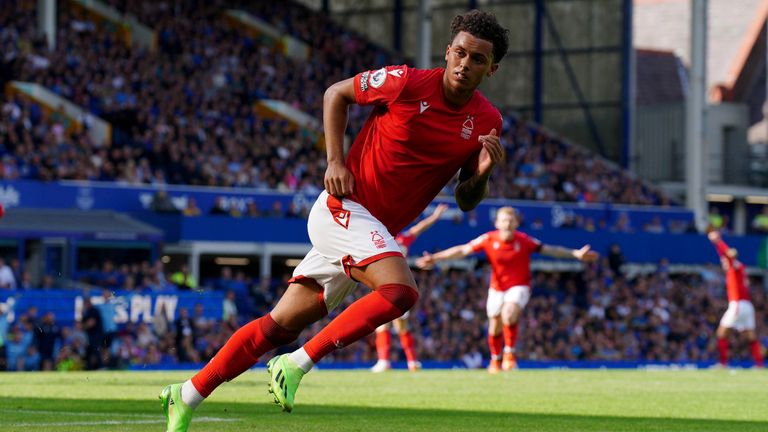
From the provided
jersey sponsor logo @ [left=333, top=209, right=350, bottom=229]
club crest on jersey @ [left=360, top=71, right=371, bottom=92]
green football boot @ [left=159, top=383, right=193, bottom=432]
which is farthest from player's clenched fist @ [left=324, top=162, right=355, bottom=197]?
green football boot @ [left=159, top=383, right=193, bottom=432]

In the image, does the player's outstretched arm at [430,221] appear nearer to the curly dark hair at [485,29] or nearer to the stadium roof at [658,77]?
the curly dark hair at [485,29]

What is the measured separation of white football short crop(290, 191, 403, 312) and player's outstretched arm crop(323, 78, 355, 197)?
12 cm

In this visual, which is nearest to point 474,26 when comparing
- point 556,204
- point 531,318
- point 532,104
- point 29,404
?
point 29,404

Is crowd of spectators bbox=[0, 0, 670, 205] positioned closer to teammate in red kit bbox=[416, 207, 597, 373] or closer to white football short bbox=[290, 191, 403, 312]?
teammate in red kit bbox=[416, 207, 597, 373]

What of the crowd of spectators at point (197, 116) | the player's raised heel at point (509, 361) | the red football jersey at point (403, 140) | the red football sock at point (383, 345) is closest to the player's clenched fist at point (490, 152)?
the red football jersey at point (403, 140)

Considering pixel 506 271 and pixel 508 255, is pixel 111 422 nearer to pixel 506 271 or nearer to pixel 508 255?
pixel 508 255

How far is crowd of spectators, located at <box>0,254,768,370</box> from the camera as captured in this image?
23484mm

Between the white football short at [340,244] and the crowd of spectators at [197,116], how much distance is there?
22.8 meters

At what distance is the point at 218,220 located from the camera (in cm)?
3209

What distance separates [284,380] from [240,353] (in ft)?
1.57

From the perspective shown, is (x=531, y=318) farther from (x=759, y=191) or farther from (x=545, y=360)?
(x=759, y=191)

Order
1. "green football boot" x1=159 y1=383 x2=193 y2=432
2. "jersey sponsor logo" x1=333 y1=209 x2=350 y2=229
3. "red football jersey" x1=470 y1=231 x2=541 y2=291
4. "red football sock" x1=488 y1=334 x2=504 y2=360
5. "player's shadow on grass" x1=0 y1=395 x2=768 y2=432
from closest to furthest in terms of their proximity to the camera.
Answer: "green football boot" x1=159 y1=383 x2=193 y2=432, "jersey sponsor logo" x1=333 y1=209 x2=350 y2=229, "player's shadow on grass" x1=0 y1=395 x2=768 y2=432, "red football jersey" x1=470 y1=231 x2=541 y2=291, "red football sock" x1=488 y1=334 x2=504 y2=360

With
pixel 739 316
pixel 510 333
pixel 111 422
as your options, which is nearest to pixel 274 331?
pixel 111 422

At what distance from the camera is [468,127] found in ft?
25.5
